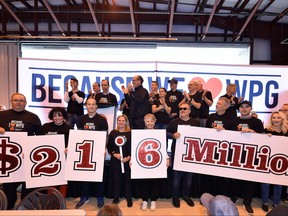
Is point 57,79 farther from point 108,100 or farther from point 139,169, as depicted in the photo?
point 139,169

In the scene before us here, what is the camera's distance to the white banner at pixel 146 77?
5.68 meters

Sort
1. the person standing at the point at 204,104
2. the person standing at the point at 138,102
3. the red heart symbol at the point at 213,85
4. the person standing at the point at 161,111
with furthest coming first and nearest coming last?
the red heart symbol at the point at 213,85, the person standing at the point at 161,111, the person standing at the point at 204,104, the person standing at the point at 138,102

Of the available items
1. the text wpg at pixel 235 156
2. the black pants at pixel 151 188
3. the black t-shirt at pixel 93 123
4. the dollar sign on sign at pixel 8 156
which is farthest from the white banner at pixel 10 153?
the text wpg at pixel 235 156

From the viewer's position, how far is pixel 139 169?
3639mm

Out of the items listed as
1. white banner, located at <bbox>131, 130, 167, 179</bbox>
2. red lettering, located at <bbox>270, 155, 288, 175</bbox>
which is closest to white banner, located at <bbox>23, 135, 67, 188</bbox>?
white banner, located at <bbox>131, 130, 167, 179</bbox>

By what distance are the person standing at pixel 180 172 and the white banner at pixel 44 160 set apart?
1.60 meters

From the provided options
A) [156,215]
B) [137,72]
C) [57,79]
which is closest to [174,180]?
[156,215]

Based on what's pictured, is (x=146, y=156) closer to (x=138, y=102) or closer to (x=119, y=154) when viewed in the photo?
(x=119, y=154)

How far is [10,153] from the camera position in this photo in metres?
3.40

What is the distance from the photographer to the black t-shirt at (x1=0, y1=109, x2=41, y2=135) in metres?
3.50

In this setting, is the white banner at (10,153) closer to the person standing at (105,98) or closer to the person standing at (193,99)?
the person standing at (105,98)

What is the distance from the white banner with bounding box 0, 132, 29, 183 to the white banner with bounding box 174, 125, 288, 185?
2188mm

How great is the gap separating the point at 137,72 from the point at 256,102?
9.50 feet

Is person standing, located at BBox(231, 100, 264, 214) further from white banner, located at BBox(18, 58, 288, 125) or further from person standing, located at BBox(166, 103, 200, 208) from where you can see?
white banner, located at BBox(18, 58, 288, 125)
